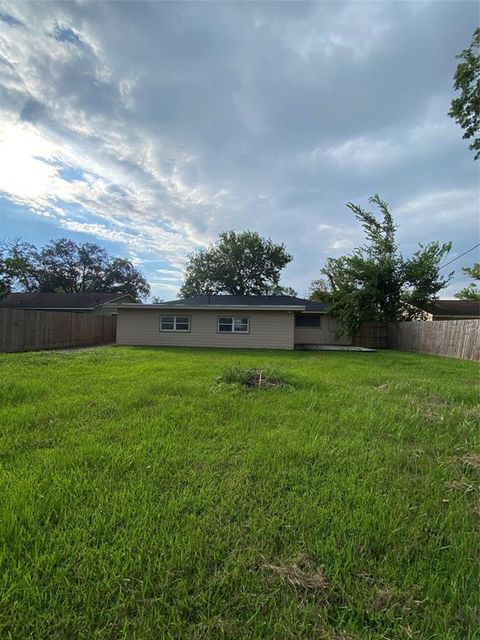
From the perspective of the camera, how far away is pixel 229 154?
11180 mm

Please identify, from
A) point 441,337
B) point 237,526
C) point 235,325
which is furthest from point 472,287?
point 237,526

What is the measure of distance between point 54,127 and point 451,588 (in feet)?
37.7

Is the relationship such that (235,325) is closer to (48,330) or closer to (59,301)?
(48,330)

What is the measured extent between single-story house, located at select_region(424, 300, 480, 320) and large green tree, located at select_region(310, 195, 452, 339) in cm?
191

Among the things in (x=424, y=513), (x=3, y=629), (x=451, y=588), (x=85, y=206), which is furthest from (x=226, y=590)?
(x=85, y=206)

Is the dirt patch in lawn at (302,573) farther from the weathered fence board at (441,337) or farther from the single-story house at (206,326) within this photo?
the single-story house at (206,326)

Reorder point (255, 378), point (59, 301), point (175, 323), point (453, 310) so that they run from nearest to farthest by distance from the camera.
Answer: point (255, 378)
point (175, 323)
point (453, 310)
point (59, 301)

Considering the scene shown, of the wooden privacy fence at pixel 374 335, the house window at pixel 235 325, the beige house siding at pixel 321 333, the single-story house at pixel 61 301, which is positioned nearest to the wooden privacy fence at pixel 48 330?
the house window at pixel 235 325

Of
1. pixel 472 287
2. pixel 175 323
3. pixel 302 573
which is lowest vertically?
pixel 302 573

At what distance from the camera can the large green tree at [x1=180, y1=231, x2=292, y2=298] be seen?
35188 millimetres

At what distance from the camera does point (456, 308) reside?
25.2 meters

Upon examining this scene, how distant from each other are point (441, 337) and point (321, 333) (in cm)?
724

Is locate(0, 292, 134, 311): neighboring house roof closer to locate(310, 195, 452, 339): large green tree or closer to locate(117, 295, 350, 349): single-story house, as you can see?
locate(117, 295, 350, 349): single-story house

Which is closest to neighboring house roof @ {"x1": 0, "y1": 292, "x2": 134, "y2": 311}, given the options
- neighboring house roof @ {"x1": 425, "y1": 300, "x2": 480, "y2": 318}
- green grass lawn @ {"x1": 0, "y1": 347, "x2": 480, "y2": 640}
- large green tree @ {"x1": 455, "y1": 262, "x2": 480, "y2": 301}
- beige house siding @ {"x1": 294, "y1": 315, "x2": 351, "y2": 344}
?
beige house siding @ {"x1": 294, "y1": 315, "x2": 351, "y2": 344}
